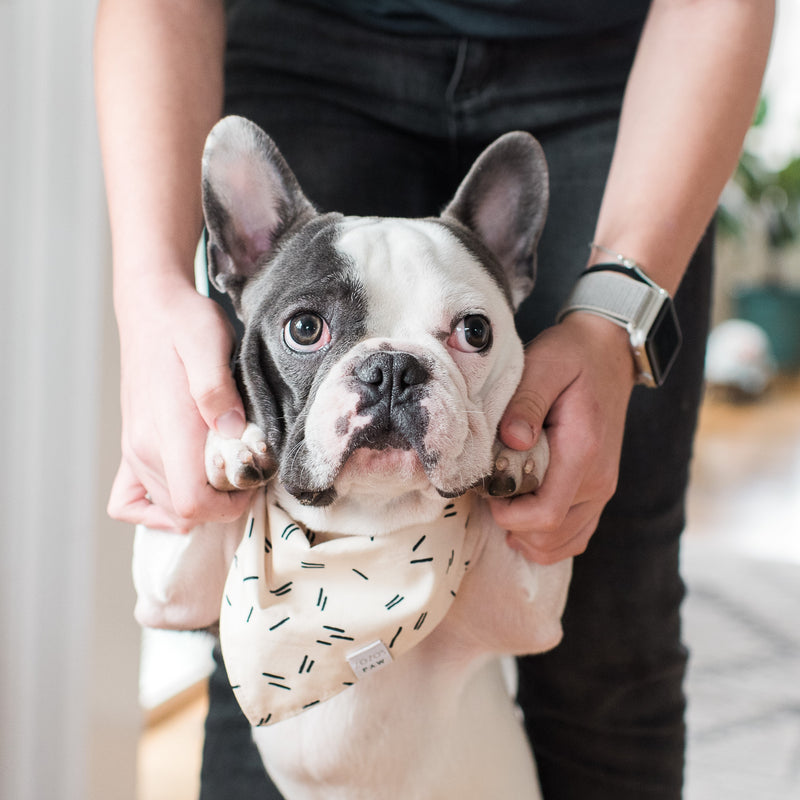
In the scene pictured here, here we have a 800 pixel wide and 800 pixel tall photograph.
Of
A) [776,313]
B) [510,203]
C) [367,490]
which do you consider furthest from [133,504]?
[776,313]

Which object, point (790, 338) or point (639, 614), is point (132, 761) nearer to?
point (639, 614)

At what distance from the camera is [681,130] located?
93 centimetres

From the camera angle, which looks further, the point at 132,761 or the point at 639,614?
the point at 132,761

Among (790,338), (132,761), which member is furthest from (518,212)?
(790,338)

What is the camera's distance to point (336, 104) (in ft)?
3.39

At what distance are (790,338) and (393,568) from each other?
580cm

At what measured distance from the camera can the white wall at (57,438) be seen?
1.35m

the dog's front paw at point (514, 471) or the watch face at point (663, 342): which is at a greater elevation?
the watch face at point (663, 342)

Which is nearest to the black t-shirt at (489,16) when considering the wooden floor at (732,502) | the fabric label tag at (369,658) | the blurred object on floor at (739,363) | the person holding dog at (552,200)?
the person holding dog at (552,200)

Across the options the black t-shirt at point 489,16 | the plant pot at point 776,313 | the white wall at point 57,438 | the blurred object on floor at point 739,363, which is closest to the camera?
the black t-shirt at point 489,16

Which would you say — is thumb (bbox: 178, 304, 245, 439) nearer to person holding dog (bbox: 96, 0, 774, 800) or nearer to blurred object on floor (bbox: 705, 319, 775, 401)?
person holding dog (bbox: 96, 0, 774, 800)

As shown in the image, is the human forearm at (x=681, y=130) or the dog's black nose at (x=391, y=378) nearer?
the dog's black nose at (x=391, y=378)

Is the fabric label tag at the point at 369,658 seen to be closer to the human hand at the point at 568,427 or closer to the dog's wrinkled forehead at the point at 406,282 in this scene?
the human hand at the point at 568,427

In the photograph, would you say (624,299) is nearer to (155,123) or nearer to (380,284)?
(380,284)
